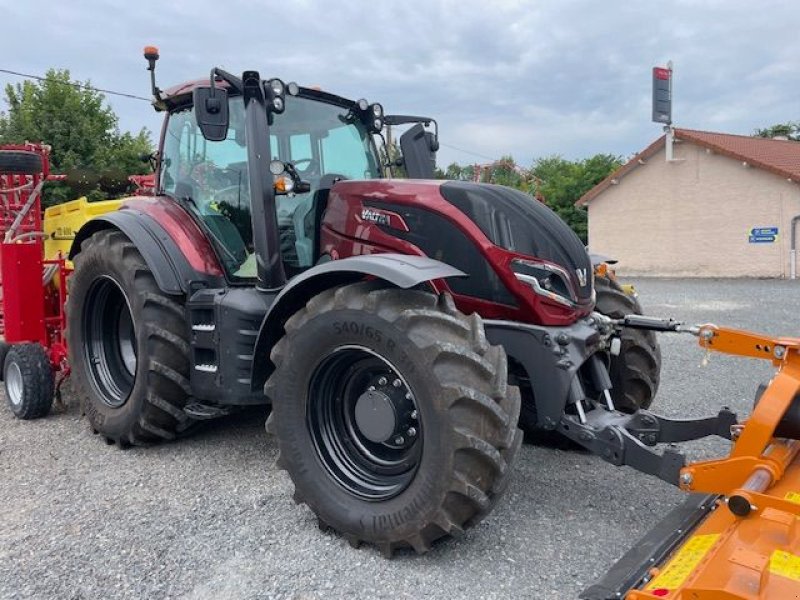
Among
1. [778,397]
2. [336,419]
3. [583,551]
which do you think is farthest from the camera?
[336,419]

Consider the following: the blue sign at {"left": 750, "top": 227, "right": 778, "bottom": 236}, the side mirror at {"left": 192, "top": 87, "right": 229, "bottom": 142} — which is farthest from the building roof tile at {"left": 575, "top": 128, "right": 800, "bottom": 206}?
the side mirror at {"left": 192, "top": 87, "right": 229, "bottom": 142}

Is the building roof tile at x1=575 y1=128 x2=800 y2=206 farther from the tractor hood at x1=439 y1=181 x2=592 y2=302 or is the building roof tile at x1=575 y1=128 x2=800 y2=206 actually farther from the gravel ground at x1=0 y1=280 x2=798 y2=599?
the tractor hood at x1=439 y1=181 x2=592 y2=302

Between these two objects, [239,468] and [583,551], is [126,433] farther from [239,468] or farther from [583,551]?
[583,551]

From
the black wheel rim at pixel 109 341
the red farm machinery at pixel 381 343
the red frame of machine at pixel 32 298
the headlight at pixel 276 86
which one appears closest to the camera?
the red farm machinery at pixel 381 343

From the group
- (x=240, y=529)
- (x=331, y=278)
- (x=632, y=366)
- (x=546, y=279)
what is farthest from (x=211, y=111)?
(x=632, y=366)

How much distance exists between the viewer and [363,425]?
124 inches

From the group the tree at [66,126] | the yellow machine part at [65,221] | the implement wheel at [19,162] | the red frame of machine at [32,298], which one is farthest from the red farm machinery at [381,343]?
the tree at [66,126]

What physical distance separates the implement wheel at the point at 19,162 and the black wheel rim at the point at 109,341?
1755 millimetres

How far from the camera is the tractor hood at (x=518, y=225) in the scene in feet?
11.1

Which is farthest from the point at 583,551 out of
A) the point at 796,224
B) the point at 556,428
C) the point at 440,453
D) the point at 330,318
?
the point at 796,224

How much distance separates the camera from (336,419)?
3.35m

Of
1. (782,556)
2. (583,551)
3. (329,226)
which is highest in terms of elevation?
(329,226)

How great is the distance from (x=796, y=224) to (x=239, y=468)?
67.6ft

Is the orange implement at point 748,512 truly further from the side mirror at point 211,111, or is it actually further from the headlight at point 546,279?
the side mirror at point 211,111
